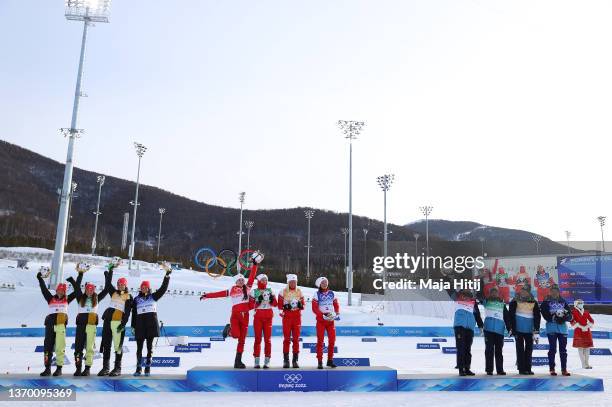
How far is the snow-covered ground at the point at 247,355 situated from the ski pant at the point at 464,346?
34.9 inches

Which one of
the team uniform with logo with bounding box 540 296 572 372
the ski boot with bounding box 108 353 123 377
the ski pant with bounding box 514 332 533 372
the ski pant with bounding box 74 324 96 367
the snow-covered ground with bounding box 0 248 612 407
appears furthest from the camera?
the team uniform with logo with bounding box 540 296 572 372

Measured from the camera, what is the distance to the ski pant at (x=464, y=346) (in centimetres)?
1033

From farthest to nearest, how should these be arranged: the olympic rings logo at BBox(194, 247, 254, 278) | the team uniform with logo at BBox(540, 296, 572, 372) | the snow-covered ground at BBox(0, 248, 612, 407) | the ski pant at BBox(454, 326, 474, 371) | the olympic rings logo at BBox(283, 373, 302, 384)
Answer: the olympic rings logo at BBox(194, 247, 254, 278) → the team uniform with logo at BBox(540, 296, 572, 372) → the ski pant at BBox(454, 326, 474, 371) → the olympic rings logo at BBox(283, 373, 302, 384) → the snow-covered ground at BBox(0, 248, 612, 407)

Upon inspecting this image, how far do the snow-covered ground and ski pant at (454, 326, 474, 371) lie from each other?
2.91 ft

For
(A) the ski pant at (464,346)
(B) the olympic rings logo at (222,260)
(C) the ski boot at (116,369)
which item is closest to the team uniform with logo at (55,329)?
(C) the ski boot at (116,369)

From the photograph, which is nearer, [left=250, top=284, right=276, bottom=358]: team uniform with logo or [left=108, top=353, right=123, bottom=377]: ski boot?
[left=108, top=353, right=123, bottom=377]: ski boot

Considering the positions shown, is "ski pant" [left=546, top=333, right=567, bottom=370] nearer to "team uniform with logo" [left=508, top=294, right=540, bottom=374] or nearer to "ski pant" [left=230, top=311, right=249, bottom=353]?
"team uniform with logo" [left=508, top=294, right=540, bottom=374]

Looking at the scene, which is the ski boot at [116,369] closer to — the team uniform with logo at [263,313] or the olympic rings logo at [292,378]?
the team uniform with logo at [263,313]

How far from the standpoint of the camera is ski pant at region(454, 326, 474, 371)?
10328 millimetres

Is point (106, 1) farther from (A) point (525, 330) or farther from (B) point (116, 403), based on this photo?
(A) point (525, 330)

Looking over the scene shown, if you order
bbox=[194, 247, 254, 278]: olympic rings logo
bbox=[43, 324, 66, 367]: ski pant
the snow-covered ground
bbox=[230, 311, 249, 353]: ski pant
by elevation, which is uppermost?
bbox=[194, 247, 254, 278]: olympic rings logo

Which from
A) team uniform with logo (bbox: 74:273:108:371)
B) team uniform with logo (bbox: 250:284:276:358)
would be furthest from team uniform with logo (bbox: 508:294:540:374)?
team uniform with logo (bbox: 74:273:108:371)

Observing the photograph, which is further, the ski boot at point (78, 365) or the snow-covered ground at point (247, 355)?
the ski boot at point (78, 365)

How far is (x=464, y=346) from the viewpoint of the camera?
10.4 metres
